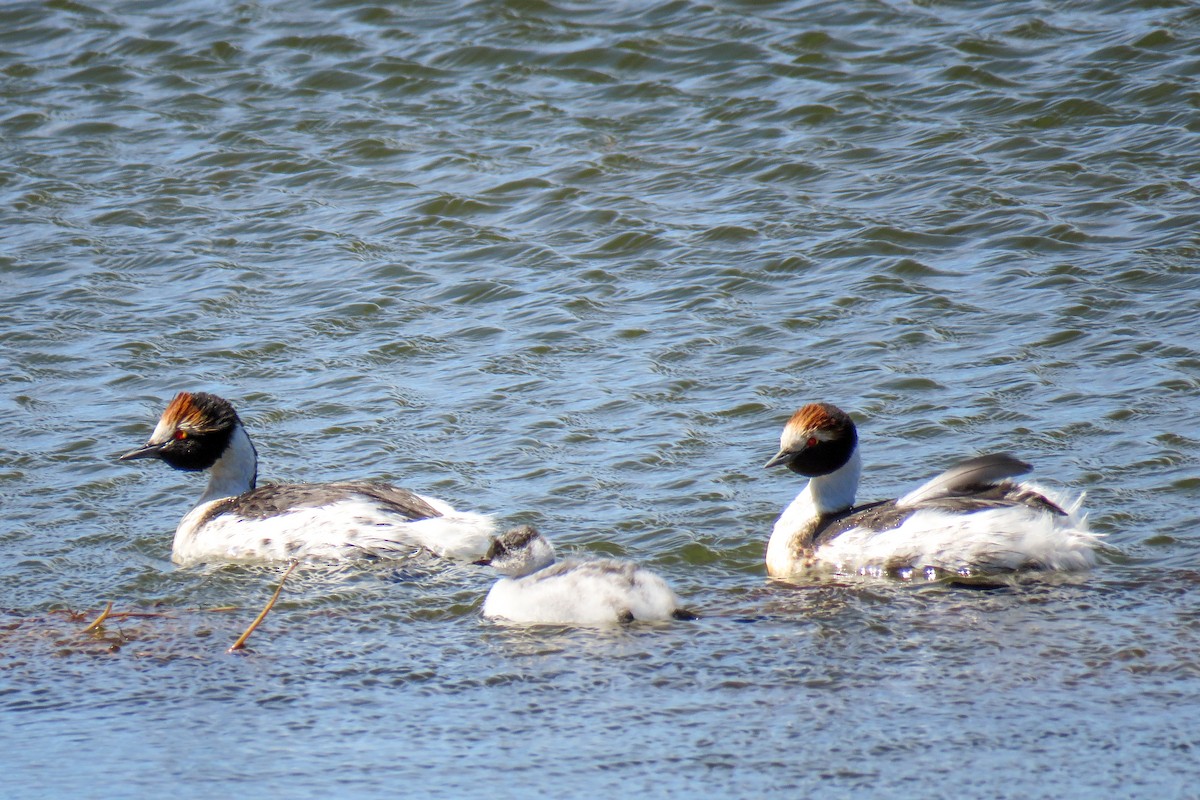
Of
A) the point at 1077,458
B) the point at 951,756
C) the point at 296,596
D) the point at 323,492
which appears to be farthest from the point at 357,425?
the point at 951,756

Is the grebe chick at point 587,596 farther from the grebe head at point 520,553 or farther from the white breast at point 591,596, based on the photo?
the grebe head at point 520,553

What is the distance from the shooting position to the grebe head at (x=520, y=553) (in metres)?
6.78

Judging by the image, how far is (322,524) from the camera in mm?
7770

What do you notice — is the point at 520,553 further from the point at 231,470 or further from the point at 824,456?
the point at 231,470

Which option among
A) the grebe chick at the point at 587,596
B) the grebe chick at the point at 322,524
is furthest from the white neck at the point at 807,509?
the grebe chick at the point at 322,524

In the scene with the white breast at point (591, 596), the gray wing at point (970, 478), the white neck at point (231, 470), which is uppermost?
the white breast at point (591, 596)

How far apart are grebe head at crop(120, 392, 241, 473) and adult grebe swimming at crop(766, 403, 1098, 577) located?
3.08 metres

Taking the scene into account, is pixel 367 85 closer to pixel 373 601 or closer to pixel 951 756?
pixel 373 601

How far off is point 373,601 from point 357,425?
2780 mm

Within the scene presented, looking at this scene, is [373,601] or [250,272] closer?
[373,601]

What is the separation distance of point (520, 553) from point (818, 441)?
1619mm

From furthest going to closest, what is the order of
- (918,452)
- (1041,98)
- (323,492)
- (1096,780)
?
(1041,98) → (918,452) → (323,492) → (1096,780)

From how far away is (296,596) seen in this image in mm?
7039

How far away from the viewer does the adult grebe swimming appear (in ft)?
22.6
